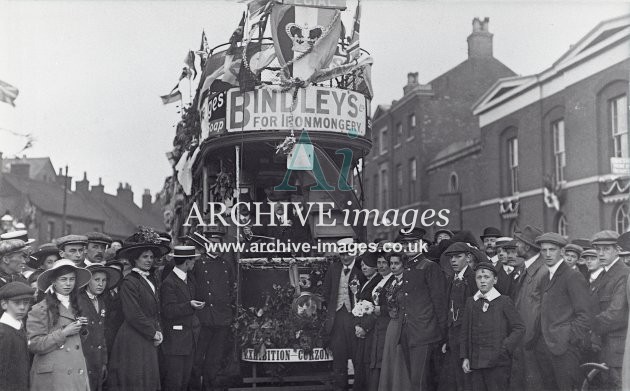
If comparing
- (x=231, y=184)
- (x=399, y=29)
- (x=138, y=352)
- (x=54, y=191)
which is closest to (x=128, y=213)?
(x=54, y=191)

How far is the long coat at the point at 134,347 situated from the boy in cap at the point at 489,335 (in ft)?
8.97

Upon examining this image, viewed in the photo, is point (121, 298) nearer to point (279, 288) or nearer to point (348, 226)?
point (279, 288)

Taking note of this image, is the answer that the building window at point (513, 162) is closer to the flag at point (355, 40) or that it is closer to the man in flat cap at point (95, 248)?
the flag at point (355, 40)

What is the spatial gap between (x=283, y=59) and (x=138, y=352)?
139 inches

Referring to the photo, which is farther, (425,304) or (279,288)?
(279,288)

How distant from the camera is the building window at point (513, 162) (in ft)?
25.6

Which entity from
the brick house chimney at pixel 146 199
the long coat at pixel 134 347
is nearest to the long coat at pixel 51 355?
the long coat at pixel 134 347

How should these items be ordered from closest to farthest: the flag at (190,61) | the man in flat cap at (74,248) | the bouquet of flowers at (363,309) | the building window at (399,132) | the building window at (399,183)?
1. the man in flat cap at (74,248)
2. the bouquet of flowers at (363,309)
3. the flag at (190,61)
4. the building window at (399,183)
5. the building window at (399,132)

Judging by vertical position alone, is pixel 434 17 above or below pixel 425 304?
above

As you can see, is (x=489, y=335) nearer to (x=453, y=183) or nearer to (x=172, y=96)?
(x=453, y=183)

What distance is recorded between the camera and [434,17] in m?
6.67

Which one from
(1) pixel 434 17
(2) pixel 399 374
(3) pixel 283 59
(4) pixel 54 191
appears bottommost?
(2) pixel 399 374

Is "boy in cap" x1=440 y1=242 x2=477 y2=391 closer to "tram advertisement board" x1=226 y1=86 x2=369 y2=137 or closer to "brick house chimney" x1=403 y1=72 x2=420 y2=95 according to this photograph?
"tram advertisement board" x1=226 y1=86 x2=369 y2=137

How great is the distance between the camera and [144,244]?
17.9 feet
